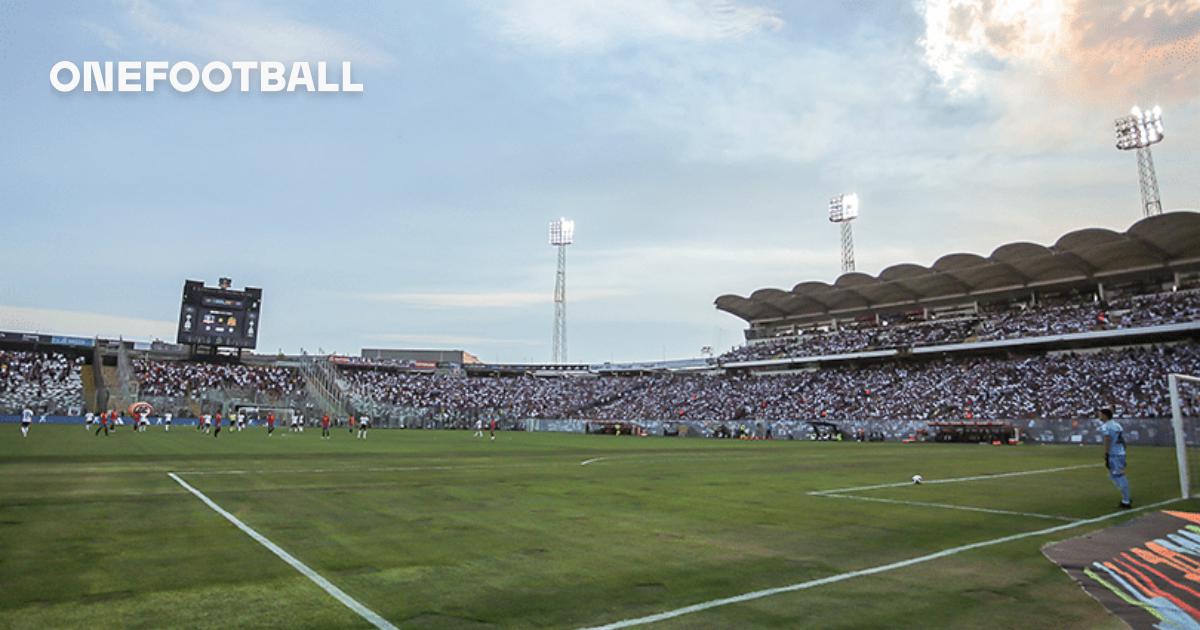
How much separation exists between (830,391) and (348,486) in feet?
188

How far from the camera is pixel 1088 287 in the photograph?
6112 cm

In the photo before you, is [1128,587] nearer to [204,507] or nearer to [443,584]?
[443,584]

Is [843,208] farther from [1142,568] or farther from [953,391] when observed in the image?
[1142,568]

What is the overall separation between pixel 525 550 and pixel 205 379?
7920 cm

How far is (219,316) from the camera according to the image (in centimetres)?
7662

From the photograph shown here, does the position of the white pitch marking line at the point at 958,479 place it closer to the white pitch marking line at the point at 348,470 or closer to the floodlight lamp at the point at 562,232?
the white pitch marking line at the point at 348,470

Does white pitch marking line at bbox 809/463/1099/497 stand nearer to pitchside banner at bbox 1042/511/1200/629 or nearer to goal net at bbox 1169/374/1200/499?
goal net at bbox 1169/374/1200/499

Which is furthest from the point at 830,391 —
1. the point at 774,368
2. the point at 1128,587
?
the point at 1128,587

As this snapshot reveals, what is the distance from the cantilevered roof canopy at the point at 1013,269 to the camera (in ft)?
173

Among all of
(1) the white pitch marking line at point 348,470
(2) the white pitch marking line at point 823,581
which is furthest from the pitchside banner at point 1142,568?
(1) the white pitch marking line at point 348,470

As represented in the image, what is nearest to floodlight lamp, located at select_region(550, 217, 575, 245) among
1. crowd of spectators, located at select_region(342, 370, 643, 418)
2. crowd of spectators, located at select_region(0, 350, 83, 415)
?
crowd of spectators, located at select_region(342, 370, 643, 418)

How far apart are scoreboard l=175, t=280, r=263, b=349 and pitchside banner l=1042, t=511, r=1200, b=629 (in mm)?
82553

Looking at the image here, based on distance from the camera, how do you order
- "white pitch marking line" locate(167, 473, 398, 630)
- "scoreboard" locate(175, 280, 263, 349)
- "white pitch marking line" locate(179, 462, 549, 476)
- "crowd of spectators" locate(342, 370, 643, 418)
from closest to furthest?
"white pitch marking line" locate(167, 473, 398, 630), "white pitch marking line" locate(179, 462, 549, 476), "scoreboard" locate(175, 280, 263, 349), "crowd of spectators" locate(342, 370, 643, 418)

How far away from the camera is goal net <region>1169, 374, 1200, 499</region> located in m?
14.1
